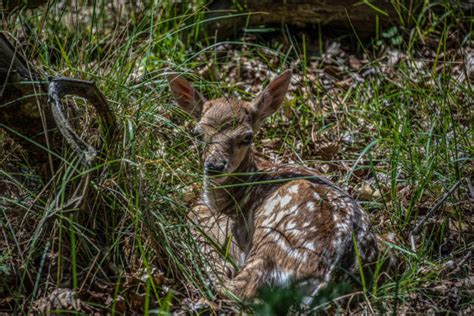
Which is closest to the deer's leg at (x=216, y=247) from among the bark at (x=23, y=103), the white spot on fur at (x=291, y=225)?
the white spot on fur at (x=291, y=225)

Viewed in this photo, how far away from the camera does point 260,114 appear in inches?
207

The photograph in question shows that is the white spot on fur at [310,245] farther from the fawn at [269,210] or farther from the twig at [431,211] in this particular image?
the twig at [431,211]

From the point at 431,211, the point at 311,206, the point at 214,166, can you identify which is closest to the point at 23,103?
the point at 214,166

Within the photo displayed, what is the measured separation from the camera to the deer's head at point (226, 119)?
4.67 meters

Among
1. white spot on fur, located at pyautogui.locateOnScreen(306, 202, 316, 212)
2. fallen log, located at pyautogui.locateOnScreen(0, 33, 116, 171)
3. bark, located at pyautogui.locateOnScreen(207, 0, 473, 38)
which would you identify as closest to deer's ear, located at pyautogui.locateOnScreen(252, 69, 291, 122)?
white spot on fur, located at pyautogui.locateOnScreen(306, 202, 316, 212)

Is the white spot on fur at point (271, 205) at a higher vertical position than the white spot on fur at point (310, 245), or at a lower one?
lower

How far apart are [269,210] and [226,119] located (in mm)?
749

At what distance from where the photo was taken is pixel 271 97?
5246 mm

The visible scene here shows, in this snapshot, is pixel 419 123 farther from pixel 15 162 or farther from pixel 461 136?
pixel 15 162

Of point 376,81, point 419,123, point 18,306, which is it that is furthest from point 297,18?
point 18,306

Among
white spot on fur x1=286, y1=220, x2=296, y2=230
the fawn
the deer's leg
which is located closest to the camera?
the fawn

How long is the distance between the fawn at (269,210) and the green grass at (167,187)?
6.9 inches

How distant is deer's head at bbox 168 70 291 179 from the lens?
4.67m

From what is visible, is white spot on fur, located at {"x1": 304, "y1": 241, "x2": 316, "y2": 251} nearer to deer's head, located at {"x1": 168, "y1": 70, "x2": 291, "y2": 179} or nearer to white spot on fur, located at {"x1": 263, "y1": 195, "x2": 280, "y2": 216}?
white spot on fur, located at {"x1": 263, "y1": 195, "x2": 280, "y2": 216}
